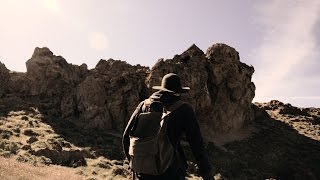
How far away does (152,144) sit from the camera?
5.78 m

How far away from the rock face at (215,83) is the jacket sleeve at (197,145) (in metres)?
40.4

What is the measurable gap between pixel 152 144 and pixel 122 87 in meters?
42.1

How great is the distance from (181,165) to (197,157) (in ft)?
1.21

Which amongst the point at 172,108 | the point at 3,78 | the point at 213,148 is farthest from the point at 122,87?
the point at 172,108

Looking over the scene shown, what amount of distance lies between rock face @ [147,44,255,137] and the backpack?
40153 mm

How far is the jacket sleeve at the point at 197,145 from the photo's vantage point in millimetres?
5586

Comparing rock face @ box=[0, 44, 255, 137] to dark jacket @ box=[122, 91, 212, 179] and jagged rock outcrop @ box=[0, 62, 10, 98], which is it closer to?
jagged rock outcrop @ box=[0, 62, 10, 98]

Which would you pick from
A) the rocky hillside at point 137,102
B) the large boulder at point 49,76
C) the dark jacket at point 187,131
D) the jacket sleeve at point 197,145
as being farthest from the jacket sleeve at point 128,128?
the large boulder at point 49,76

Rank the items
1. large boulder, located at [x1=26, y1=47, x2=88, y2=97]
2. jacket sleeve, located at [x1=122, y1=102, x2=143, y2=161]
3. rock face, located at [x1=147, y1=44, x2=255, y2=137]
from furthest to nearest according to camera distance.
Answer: large boulder, located at [x1=26, y1=47, x2=88, y2=97] → rock face, located at [x1=147, y1=44, x2=255, y2=137] → jacket sleeve, located at [x1=122, y1=102, x2=143, y2=161]

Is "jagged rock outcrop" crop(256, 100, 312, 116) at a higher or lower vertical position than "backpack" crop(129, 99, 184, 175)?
higher

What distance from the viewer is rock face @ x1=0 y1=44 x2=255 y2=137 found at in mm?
46531

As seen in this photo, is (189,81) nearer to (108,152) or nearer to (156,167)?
(108,152)

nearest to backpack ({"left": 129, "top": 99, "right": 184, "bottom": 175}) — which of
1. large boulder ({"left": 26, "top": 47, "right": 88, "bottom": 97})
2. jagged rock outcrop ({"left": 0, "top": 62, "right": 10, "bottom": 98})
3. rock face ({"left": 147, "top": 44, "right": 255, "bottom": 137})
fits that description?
rock face ({"left": 147, "top": 44, "right": 255, "bottom": 137})

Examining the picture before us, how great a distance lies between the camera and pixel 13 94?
170ft
